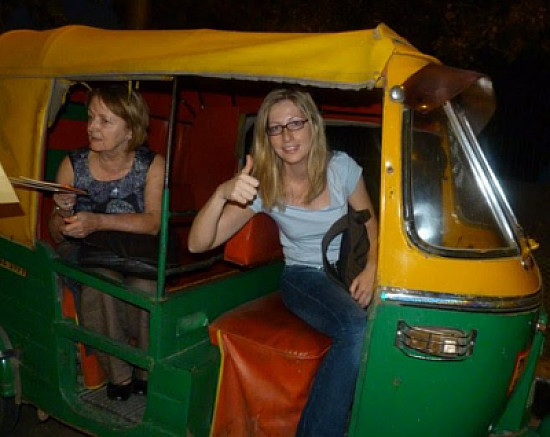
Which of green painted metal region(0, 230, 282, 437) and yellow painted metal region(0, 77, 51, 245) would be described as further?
yellow painted metal region(0, 77, 51, 245)

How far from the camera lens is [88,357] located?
320 cm

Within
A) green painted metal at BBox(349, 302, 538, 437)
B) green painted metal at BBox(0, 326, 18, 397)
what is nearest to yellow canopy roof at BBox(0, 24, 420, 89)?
green painted metal at BBox(349, 302, 538, 437)

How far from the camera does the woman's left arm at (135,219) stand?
2.88 m

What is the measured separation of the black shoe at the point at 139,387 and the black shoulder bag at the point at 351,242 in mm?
1324

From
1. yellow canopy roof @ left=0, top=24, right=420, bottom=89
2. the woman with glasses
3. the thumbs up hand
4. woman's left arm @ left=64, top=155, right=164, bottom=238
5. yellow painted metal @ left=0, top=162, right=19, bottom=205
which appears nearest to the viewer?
yellow painted metal @ left=0, top=162, right=19, bottom=205

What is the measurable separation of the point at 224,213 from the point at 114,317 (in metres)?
0.88

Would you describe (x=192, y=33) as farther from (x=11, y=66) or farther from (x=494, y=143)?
(x=494, y=143)

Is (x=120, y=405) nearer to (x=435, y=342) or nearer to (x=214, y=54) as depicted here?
(x=435, y=342)

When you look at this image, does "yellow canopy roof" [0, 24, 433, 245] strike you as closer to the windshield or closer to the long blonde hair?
the windshield

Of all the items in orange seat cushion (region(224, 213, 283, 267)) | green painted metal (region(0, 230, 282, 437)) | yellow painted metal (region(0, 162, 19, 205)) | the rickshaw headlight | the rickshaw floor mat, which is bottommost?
the rickshaw floor mat

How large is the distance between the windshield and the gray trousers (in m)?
1.46

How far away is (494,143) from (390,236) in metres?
9.75

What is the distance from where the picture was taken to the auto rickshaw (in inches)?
86.7

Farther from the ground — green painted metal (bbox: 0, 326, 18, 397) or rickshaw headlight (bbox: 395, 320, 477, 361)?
rickshaw headlight (bbox: 395, 320, 477, 361)
